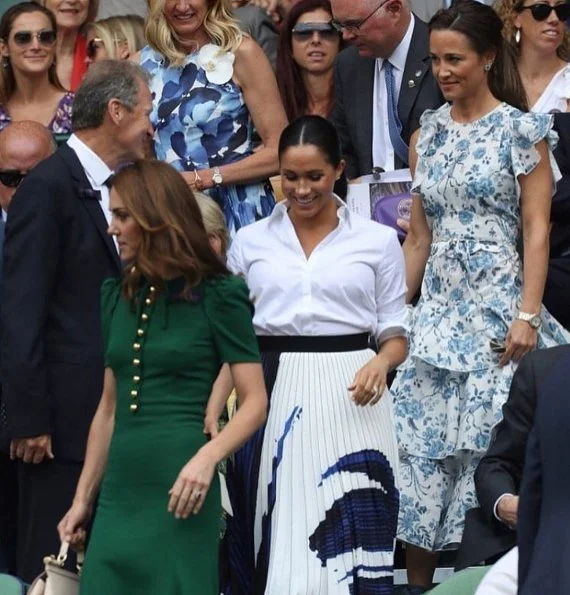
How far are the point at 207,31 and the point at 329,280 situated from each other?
79.1 inches

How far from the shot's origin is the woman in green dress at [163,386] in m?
5.38

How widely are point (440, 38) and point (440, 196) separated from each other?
0.61 meters

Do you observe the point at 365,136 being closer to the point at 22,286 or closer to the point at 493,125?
the point at 493,125

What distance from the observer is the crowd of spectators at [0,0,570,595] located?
5465 millimetres

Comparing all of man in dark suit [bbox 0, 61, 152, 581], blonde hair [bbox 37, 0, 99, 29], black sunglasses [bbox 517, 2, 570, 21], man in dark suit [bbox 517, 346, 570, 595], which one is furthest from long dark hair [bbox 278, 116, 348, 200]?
blonde hair [bbox 37, 0, 99, 29]

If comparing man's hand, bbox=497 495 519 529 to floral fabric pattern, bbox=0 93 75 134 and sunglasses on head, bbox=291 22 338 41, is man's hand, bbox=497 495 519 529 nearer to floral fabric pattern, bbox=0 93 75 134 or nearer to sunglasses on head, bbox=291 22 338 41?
sunglasses on head, bbox=291 22 338 41

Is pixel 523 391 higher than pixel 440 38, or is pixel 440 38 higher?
pixel 440 38

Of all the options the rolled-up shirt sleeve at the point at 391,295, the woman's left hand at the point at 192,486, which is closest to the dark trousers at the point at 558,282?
the rolled-up shirt sleeve at the point at 391,295

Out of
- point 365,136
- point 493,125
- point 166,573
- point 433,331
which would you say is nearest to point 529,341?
point 433,331

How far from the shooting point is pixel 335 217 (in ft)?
21.9

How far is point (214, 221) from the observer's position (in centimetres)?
721

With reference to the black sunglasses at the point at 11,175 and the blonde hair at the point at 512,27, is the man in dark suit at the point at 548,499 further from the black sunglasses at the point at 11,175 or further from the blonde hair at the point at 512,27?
the blonde hair at the point at 512,27

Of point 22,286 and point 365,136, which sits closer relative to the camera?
point 22,286

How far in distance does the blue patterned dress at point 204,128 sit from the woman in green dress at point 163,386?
2.46 m
